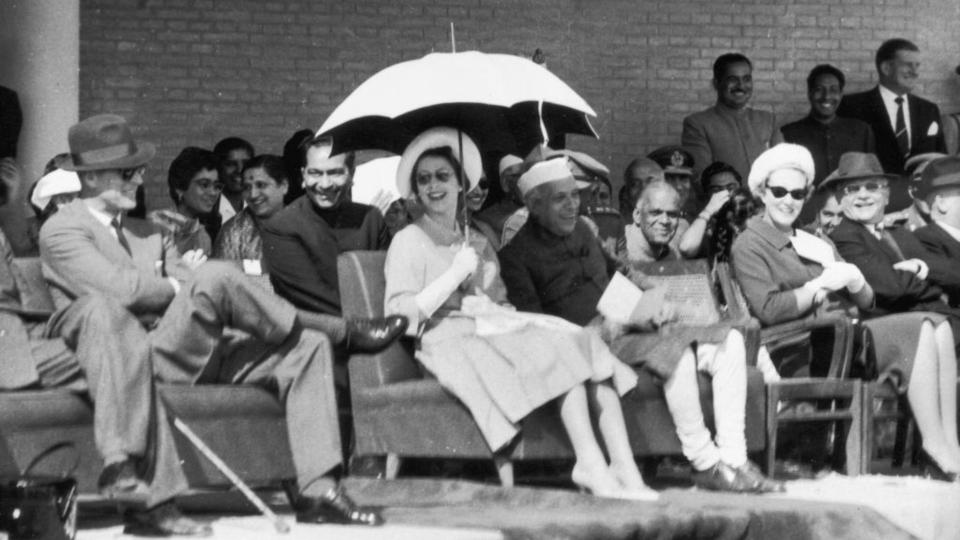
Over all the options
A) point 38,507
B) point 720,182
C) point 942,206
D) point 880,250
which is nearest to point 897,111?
point 720,182

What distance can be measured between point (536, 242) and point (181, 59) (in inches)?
190

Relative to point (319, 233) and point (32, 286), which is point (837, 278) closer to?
point (319, 233)

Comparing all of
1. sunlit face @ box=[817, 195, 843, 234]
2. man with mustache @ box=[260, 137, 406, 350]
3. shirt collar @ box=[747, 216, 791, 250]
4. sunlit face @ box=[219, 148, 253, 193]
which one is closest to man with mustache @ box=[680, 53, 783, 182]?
sunlit face @ box=[817, 195, 843, 234]

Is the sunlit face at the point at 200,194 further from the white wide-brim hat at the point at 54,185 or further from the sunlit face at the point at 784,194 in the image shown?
the sunlit face at the point at 784,194

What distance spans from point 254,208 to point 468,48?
395 centimetres

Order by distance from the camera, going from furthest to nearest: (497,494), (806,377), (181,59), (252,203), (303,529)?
(181,59) → (252,203) → (806,377) → (497,494) → (303,529)

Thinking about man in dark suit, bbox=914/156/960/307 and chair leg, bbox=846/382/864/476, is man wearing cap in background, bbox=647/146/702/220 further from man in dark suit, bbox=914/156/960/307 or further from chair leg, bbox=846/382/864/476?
Answer: chair leg, bbox=846/382/864/476

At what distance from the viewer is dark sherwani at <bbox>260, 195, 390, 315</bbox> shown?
8.50 meters

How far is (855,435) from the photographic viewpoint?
9.10 m

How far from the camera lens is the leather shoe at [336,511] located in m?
6.82

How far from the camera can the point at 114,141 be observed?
752 centimetres

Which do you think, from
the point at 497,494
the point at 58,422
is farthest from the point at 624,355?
the point at 58,422

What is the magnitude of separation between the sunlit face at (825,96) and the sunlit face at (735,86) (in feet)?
1.44

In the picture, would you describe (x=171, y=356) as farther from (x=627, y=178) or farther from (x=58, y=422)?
(x=627, y=178)
